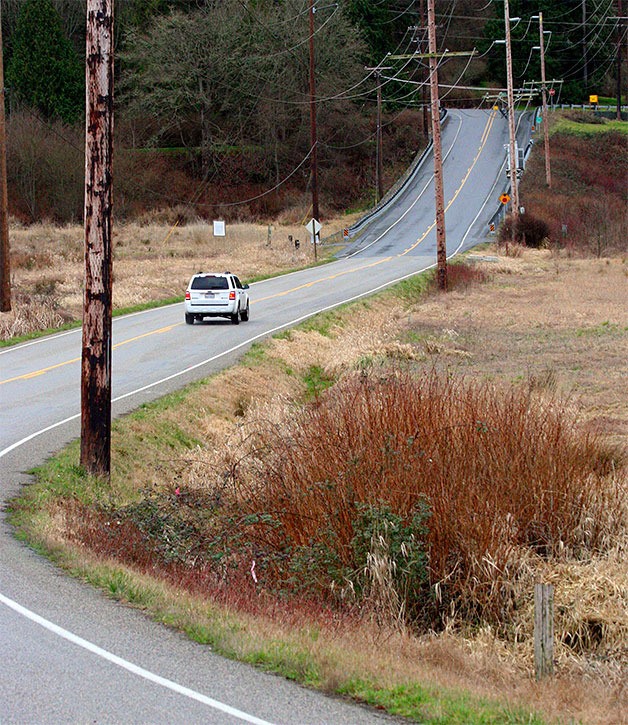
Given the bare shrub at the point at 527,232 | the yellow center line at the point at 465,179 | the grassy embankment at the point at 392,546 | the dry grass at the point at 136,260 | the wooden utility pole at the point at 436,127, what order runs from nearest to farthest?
1. the grassy embankment at the point at 392,546
2. the dry grass at the point at 136,260
3. the wooden utility pole at the point at 436,127
4. the bare shrub at the point at 527,232
5. the yellow center line at the point at 465,179

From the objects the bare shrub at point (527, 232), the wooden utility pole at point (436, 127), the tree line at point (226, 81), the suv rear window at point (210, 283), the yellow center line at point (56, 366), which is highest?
the tree line at point (226, 81)

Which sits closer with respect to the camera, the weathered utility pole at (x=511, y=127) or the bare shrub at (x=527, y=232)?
the weathered utility pole at (x=511, y=127)

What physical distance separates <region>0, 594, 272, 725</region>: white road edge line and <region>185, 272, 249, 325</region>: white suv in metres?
23.5

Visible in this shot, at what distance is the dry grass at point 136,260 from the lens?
34.2m

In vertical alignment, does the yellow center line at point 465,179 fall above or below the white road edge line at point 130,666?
above

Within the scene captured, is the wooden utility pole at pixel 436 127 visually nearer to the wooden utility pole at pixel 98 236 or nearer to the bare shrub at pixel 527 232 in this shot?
the bare shrub at pixel 527 232

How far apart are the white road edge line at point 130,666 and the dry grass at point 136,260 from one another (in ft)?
71.6

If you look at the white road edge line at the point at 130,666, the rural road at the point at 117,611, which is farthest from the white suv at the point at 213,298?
the white road edge line at the point at 130,666

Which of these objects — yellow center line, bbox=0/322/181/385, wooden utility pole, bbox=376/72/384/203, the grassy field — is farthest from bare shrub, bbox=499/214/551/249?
the grassy field

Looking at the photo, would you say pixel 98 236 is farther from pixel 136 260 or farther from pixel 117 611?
pixel 136 260

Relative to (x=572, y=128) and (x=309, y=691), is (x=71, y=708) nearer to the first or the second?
(x=309, y=691)

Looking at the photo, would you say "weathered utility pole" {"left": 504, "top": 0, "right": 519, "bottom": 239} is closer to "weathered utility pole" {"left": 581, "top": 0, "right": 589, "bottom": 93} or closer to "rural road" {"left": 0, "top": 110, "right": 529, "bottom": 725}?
"rural road" {"left": 0, "top": 110, "right": 529, "bottom": 725}

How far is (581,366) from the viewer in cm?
2305

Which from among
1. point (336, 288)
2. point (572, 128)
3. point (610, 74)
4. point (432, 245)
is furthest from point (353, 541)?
point (610, 74)
